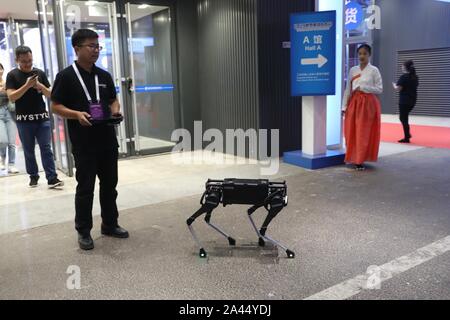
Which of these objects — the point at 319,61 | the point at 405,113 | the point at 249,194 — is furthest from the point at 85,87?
the point at 405,113

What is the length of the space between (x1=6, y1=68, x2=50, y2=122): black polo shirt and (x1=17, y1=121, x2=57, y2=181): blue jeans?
0.08 metres

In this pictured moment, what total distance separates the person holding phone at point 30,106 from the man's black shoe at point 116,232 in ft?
6.12

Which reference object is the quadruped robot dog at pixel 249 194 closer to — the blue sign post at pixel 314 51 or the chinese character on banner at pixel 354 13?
the blue sign post at pixel 314 51

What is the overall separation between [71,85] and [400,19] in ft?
31.3

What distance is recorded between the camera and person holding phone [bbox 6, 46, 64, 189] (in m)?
4.60

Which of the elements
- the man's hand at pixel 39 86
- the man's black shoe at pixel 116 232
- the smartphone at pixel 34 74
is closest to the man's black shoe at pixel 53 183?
the man's hand at pixel 39 86

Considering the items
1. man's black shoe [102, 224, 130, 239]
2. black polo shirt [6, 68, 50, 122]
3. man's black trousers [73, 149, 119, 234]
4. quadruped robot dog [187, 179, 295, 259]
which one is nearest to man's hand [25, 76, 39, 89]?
black polo shirt [6, 68, 50, 122]

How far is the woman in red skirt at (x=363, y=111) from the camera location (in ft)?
17.1

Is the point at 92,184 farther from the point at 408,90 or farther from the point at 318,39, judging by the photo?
the point at 408,90

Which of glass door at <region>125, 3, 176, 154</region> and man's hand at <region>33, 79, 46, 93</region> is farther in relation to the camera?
glass door at <region>125, 3, 176, 154</region>

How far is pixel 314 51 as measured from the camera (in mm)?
5395

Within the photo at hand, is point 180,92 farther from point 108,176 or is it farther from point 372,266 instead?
point 372,266

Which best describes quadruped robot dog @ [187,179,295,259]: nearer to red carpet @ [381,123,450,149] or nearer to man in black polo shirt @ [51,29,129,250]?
man in black polo shirt @ [51,29,129,250]

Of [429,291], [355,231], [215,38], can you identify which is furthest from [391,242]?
[215,38]
